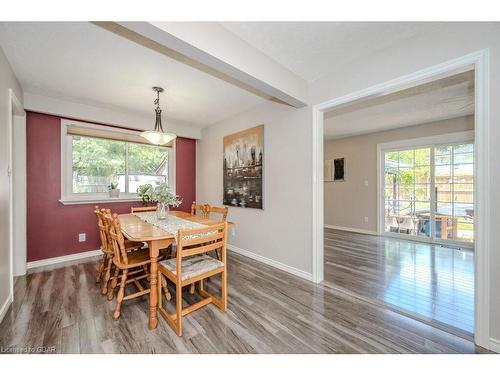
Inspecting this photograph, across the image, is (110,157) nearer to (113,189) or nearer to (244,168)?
(113,189)

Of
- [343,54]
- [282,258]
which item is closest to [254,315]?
[282,258]

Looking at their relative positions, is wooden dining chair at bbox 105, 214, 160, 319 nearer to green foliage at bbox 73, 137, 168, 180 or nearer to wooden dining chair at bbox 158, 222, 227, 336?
wooden dining chair at bbox 158, 222, 227, 336

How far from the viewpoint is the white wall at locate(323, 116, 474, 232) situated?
4.86 meters

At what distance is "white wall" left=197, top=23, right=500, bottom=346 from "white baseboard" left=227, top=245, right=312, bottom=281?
0.22 ft

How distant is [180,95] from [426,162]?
15.8 feet

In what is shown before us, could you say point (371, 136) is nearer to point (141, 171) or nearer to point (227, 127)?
point (227, 127)

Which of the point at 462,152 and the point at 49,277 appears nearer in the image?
the point at 49,277

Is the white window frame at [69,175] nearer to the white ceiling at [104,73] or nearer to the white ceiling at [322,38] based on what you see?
the white ceiling at [104,73]

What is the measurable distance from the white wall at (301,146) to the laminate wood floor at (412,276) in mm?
470

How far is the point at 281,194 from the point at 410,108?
2.52 m

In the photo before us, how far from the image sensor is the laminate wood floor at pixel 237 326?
1491mm

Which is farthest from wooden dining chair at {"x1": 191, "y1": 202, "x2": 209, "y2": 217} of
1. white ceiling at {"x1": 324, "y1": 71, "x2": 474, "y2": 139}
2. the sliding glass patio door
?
the sliding glass patio door

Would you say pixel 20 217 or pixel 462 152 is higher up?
pixel 462 152

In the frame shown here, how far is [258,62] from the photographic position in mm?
1979
